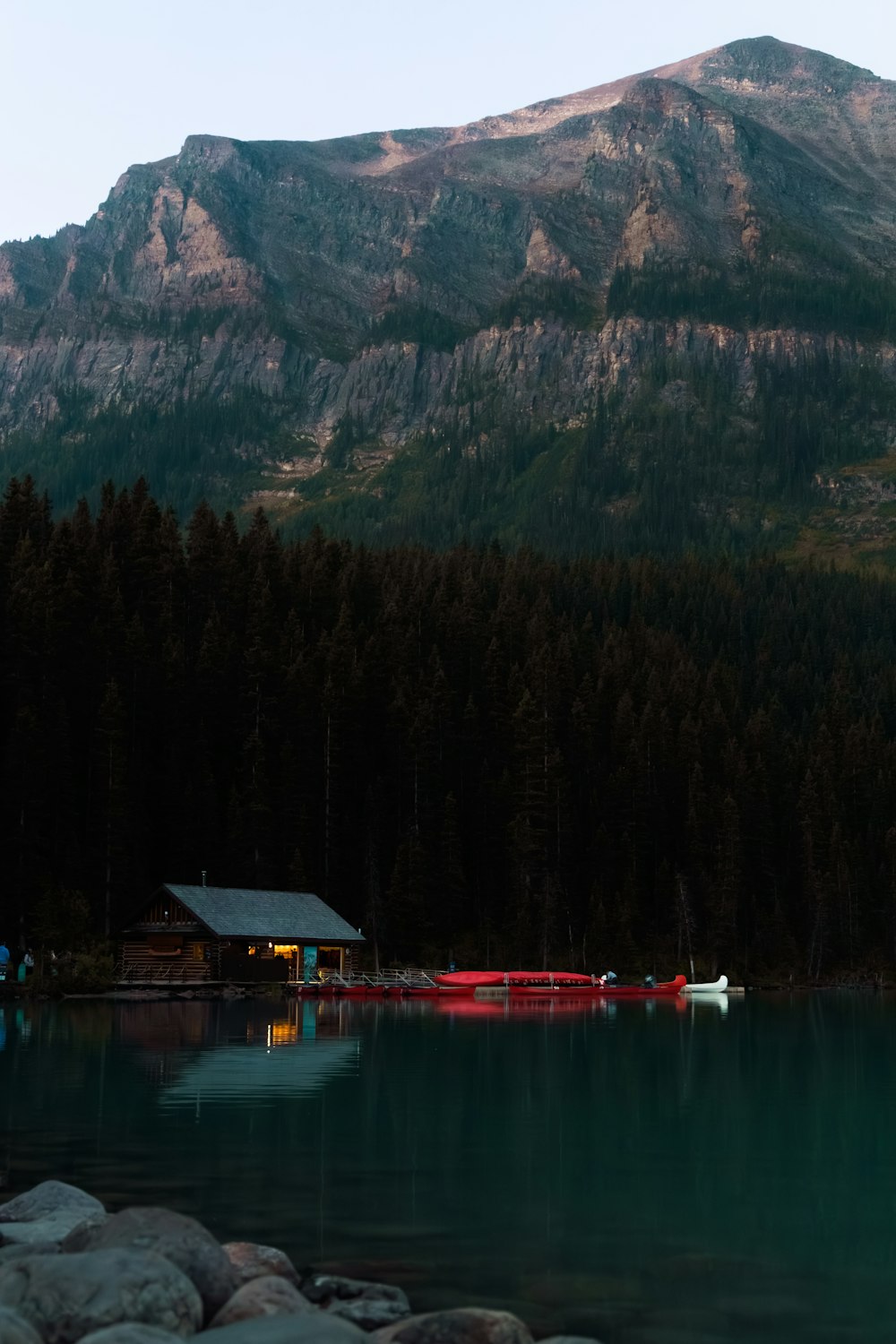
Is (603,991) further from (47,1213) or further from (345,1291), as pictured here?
(345,1291)

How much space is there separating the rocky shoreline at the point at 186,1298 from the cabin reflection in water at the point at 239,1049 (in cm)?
1699

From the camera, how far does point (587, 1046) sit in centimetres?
5291

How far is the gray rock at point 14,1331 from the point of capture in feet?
47.7

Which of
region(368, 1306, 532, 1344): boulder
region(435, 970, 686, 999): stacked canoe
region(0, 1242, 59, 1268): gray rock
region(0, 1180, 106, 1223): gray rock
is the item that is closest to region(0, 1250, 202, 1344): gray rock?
region(0, 1242, 59, 1268): gray rock

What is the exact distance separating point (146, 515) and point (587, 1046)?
87.6 meters

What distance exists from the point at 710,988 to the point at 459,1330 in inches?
3647

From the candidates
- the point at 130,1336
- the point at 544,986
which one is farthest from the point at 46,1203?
the point at 544,986

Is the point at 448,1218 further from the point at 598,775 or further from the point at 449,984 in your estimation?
the point at 598,775

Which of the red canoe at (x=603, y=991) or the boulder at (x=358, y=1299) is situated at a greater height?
the boulder at (x=358, y=1299)

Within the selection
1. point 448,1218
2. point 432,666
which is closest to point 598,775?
point 432,666

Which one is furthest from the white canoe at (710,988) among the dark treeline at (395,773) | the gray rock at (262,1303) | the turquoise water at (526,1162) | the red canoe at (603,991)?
the gray rock at (262,1303)

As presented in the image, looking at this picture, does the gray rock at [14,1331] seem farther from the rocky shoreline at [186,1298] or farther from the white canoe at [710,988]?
the white canoe at [710,988]

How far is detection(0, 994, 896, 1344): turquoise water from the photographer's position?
1916 cm

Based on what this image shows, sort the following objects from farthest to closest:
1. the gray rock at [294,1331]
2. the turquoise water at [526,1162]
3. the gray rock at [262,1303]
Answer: the turquoise water at [526,1162]
the gray rock at [262,1303]
the gray rock at [294,1331]
